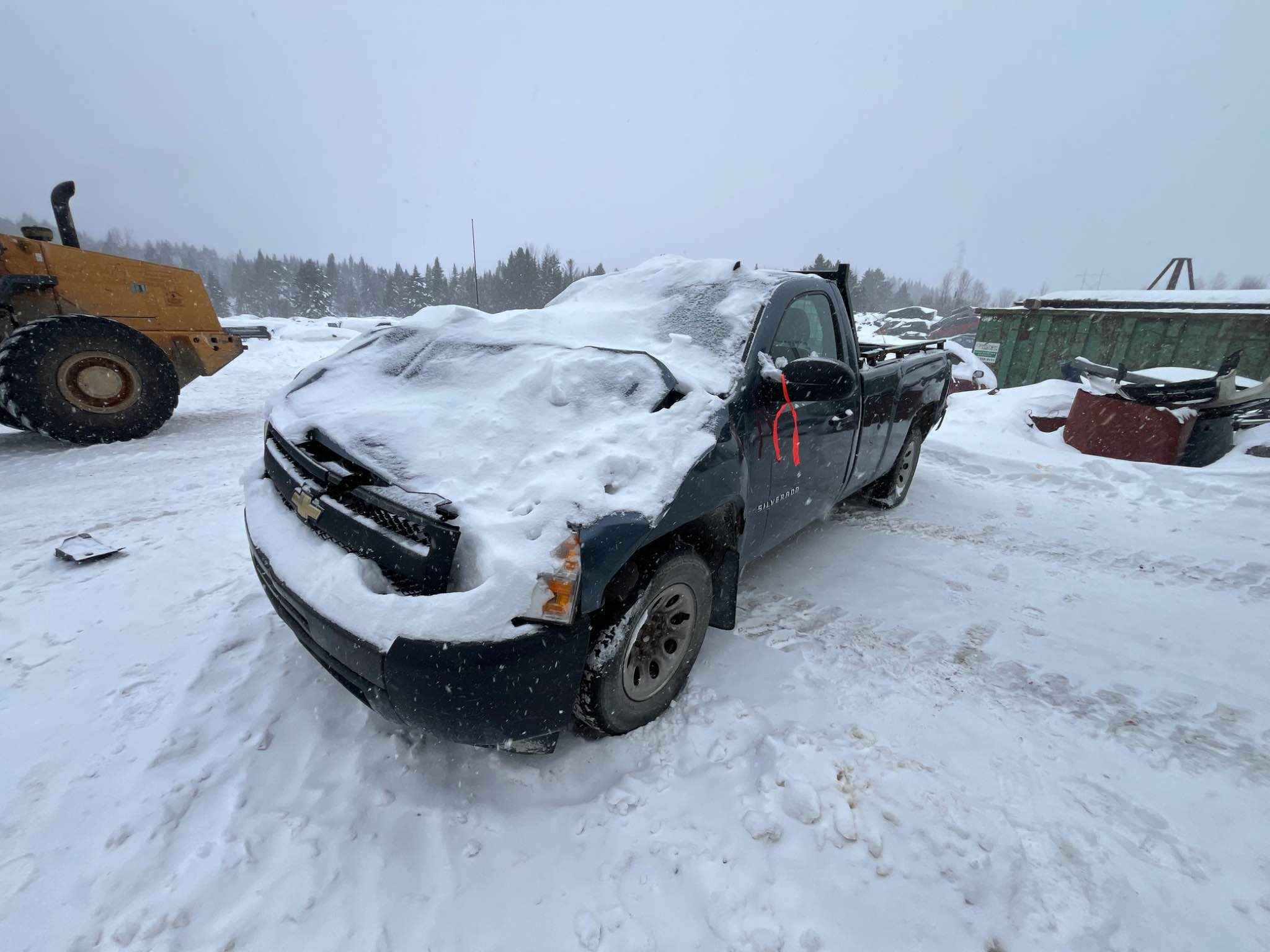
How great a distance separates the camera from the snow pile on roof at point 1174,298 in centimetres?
959

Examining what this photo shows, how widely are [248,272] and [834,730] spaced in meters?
91.5

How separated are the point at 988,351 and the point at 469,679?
14.0 meters

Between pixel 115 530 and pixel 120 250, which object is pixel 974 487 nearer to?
pixel 115 530

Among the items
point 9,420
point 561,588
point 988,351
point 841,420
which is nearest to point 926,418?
point 841,420

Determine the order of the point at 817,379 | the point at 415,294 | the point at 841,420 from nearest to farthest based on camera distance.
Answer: the point at 817,379
the point at 841,420
the point at 415,294

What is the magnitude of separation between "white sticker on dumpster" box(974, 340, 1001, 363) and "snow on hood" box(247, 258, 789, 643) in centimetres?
1165

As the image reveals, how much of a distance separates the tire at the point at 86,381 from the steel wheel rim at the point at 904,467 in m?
7.92

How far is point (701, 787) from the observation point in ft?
6.37

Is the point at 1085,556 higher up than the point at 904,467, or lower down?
lower down

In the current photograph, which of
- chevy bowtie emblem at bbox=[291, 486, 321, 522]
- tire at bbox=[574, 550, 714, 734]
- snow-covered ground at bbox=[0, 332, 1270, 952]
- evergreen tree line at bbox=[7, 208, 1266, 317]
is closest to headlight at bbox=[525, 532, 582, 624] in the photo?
tire at bbox=[574, 550, 714, 734]

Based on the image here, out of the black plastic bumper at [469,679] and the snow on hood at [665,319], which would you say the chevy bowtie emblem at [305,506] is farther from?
the snow on hood at [665,319]

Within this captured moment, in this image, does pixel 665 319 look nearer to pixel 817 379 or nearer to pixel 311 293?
pixel 817 379

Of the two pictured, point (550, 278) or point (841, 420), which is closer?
point (841, 420)

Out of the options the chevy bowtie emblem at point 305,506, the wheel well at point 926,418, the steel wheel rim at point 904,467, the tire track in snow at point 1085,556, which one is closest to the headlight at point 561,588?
the chevy bowtie emblem at point 305,506
